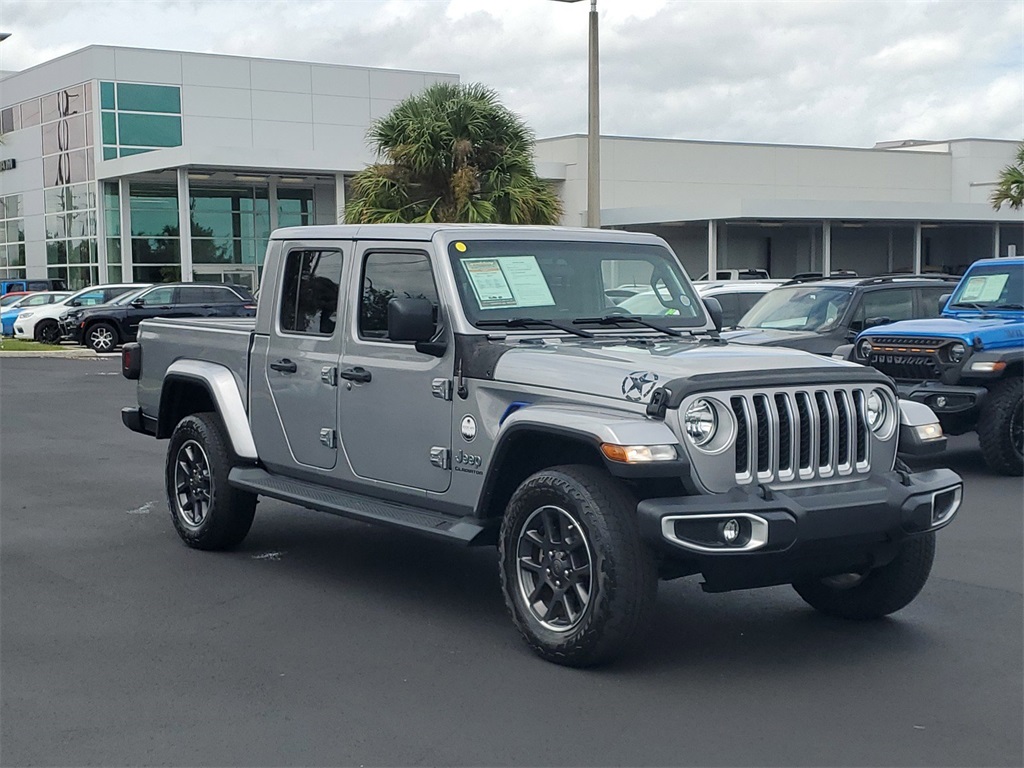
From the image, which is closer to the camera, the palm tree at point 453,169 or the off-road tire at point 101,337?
the palm tree at point 453,169

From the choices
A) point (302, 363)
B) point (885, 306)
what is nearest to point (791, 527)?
point (302, 363)

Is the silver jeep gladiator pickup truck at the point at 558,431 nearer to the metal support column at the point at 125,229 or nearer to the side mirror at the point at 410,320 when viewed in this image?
the side mirror at the point at 410,320

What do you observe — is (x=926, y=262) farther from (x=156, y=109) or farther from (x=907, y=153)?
(x=156, y=109)

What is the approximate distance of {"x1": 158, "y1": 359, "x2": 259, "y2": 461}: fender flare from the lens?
25.5ft

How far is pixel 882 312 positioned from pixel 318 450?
9051 millimetres

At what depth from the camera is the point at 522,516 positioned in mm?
5801

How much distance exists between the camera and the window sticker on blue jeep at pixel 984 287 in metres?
12.5

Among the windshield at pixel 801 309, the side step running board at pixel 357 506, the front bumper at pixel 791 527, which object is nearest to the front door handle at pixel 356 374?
the side step running board at pixel 357 506

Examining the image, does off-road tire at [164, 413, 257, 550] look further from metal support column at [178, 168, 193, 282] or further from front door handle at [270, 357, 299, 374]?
metal support column at [178, 168, 193, 282]

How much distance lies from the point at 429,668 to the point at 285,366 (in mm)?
2450

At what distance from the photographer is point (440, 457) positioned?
6430 mm

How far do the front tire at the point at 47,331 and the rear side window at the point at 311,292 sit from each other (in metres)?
27.0

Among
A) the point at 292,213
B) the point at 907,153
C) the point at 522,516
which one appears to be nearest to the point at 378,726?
the point at 522,516

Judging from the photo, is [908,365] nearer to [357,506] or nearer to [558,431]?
[357,506]
